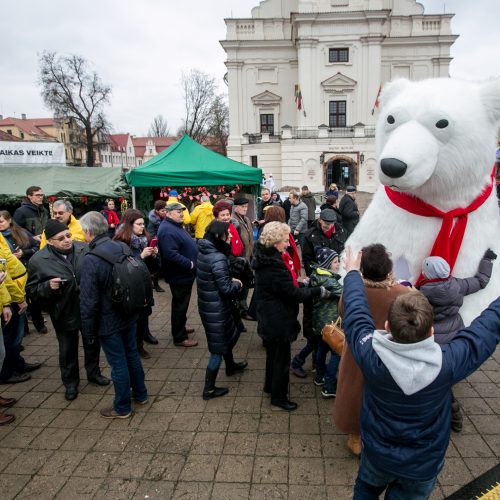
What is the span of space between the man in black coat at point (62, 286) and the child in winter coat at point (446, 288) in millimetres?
2982

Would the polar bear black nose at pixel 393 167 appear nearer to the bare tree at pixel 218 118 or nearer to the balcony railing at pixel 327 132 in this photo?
the balcony railing at pixel 327 132

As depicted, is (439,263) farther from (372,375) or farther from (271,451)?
(271,451)

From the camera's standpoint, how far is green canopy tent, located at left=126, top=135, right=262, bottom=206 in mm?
8141

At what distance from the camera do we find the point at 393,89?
9.45 feet

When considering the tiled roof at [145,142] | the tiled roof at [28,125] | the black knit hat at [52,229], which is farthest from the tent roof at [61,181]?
the tiled roof at [145,142]

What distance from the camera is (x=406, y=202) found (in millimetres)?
2777

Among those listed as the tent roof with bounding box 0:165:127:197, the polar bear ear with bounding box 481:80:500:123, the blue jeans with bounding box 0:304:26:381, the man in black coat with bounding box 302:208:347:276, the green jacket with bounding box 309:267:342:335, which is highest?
the polar bear ear with bounding box 481:80:500:123

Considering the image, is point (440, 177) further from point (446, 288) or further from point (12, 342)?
point (12, 342)

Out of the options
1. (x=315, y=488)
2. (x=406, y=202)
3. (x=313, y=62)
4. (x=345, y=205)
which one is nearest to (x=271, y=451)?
(x=315, y=488)

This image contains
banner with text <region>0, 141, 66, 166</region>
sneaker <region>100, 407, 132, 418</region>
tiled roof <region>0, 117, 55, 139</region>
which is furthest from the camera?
tiled roof <region>0, 117, 55, 139</region>

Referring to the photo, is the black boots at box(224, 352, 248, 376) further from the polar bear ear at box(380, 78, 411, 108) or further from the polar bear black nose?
the polar bear ear at box(380, 78, 411, 108)

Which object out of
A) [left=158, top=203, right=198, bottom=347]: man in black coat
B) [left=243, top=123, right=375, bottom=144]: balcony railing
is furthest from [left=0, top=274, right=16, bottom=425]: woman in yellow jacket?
[left=243, top=123, right=375, bottom=144]: balcony railing

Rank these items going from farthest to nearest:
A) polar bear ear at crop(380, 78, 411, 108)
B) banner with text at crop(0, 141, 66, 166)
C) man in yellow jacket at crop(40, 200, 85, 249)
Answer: banner with text at crop(0, 141, 66, 166), man in yellow jacket at crop(40, 200, 85, 249), polar bear ear at crop(380, 78, 411, 108)

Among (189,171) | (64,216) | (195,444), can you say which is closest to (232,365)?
(195,444)
